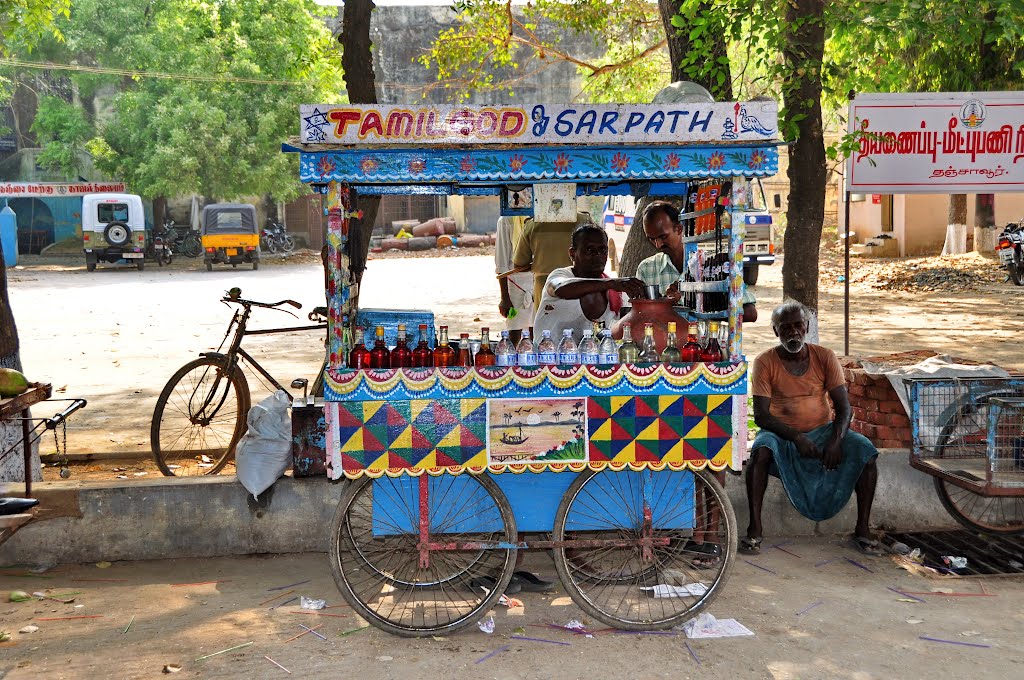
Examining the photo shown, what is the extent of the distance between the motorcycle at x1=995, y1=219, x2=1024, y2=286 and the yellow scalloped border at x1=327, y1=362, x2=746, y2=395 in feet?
48.4

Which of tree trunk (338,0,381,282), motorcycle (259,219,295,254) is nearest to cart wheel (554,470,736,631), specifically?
tree trunk (338,0,381,282)

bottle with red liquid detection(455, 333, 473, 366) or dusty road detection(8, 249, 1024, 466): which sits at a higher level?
bottle with red liquid detection(455, 333, 473, 366)

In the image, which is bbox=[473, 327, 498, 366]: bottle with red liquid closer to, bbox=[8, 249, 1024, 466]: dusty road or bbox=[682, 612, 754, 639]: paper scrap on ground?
bbox=[682, 612, 754, 639]: paper scrap on ground

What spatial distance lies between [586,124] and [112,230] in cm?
2655

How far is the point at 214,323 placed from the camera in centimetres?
1500

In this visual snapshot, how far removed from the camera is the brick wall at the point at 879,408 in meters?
5.81

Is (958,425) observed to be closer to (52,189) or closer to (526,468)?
(526,468)

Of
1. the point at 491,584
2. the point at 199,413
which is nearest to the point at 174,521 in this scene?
the point at 199,413

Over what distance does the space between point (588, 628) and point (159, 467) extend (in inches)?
131

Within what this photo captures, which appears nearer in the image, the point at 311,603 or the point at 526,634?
the point at 526,634

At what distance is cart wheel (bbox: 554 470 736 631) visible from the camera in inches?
171

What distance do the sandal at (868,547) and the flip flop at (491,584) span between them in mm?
1827

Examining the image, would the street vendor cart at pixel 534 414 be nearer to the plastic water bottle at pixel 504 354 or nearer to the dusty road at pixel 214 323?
the plastic water bottle at pixel 504 354

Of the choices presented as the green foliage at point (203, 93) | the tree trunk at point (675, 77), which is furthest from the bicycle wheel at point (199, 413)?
the green foliage at point (203, 93)
